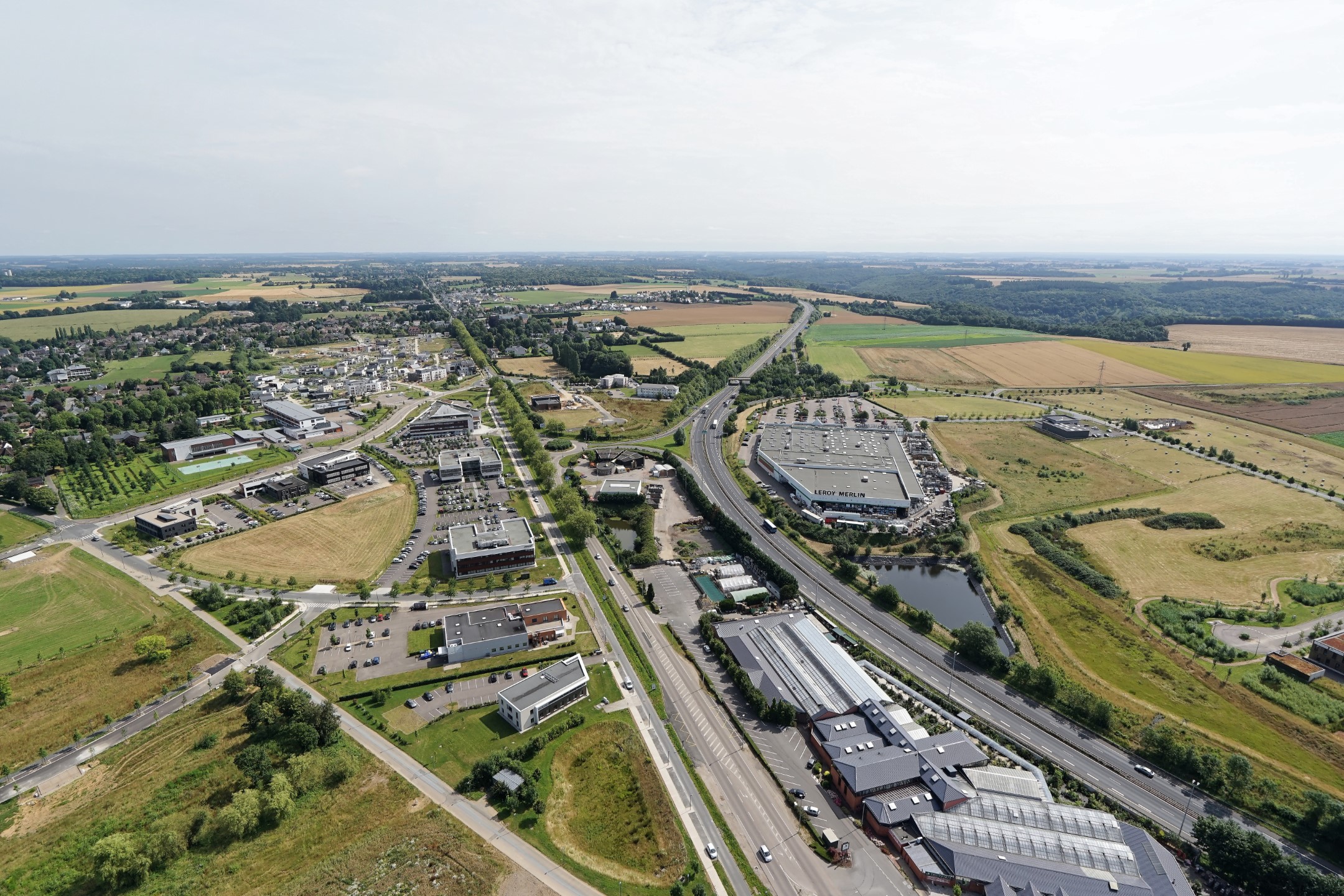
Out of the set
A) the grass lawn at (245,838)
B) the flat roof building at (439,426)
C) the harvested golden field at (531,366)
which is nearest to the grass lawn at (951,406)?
the harvested golden field at (531,366)

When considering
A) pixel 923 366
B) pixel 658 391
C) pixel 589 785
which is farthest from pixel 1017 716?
pixel 923 366

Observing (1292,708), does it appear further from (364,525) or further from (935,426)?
(364,525)

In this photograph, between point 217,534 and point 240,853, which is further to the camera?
point 217,534

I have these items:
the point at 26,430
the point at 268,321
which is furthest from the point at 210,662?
the point at 268,321

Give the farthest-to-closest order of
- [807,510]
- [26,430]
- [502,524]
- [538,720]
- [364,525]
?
[26,430], [807,510], [364,525], [502,524], [538,720]

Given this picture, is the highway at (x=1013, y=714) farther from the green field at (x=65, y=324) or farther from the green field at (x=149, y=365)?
the green field at (x=65, y=324)

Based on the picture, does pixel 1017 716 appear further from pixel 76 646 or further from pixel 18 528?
pixel 18 528

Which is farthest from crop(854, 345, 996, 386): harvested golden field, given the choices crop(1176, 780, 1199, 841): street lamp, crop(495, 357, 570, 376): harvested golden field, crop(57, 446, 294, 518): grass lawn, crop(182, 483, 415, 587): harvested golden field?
crop(57, 446, 294, 518): grass lawn
